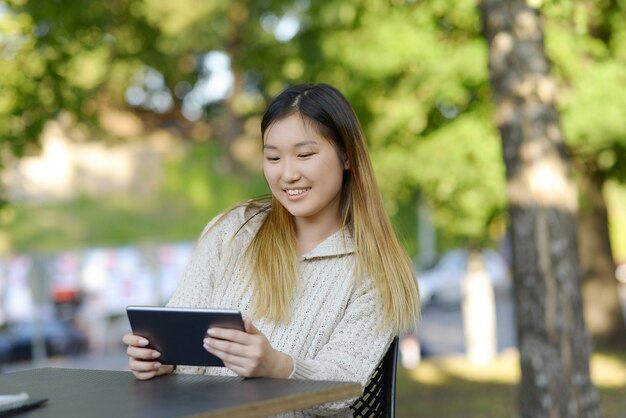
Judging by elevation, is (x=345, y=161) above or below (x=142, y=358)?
above

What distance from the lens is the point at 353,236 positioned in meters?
3.05

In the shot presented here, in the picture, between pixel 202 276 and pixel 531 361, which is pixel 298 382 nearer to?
pixel 202 276

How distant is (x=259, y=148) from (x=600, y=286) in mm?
11175

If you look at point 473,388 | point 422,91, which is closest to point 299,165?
point 422,91

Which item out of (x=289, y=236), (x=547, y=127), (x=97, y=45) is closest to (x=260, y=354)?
(x=289, y=236)

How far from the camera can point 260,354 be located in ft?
8.03

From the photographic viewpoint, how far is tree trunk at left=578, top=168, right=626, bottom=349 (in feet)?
53.1

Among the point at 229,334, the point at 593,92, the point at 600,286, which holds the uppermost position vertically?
the point at 593,92

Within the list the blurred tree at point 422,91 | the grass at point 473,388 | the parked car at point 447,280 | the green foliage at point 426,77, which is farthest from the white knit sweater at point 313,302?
the parked car at point 447,280

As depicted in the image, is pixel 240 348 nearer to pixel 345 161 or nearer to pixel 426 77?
pixel 345 161

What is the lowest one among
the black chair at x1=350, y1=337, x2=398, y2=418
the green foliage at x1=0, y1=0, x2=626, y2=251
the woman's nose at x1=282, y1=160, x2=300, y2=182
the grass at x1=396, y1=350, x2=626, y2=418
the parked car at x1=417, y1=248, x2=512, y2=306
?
the parked car at x1=417, y1=248, x2=512, y2=306

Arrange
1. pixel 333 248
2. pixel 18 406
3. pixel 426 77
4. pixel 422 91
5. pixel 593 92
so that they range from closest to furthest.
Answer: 1. pixel 18 406
2. pixel 333 248
3. pixel 593 92
4. pixel 426 77
5. pixel 422 91

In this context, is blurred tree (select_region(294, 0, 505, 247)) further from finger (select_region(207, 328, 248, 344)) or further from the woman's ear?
finger (select_region(207, 328, 248, 344))

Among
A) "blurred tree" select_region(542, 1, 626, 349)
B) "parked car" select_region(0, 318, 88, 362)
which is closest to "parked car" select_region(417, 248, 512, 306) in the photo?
"parked car" select_region(0, 318, 88, 362)
